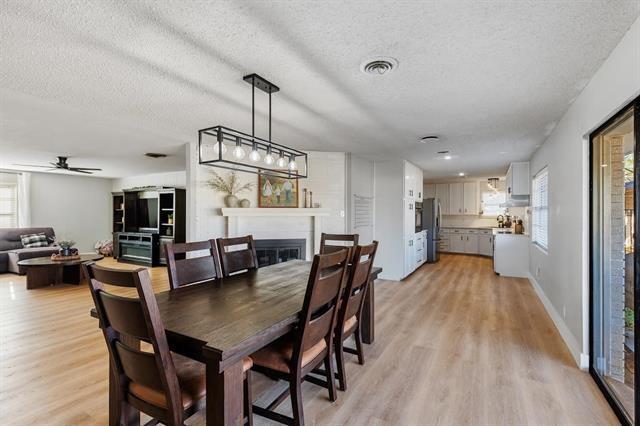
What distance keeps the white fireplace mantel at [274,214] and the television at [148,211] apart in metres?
3.98

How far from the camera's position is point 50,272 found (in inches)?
211

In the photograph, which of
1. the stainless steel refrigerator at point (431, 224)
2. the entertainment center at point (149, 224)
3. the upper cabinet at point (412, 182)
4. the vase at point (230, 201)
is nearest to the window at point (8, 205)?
the entertainment center at point (149, 224)

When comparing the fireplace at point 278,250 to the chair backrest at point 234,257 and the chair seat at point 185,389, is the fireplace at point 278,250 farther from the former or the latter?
the chair seat at point 185,389

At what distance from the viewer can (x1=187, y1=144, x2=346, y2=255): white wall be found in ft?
14.0

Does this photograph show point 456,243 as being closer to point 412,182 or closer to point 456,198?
point 456,198

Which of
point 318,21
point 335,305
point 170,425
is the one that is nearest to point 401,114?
point 318,21

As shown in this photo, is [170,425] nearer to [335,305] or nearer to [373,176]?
[335,305]

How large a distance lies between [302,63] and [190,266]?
166 centimetres

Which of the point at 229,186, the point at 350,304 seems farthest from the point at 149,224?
the point at 350,304

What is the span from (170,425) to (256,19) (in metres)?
1.89

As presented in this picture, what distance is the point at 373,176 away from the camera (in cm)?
609

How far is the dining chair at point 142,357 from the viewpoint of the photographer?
1212 millimetres

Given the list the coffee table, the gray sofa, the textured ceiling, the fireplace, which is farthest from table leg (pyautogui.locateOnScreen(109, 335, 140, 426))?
the gray sofa

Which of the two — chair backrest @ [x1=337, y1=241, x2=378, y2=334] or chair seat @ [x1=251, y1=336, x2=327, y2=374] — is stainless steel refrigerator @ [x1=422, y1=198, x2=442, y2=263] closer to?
chair backrest @ [x1=337, y1=241, x2=378, y2=334]
